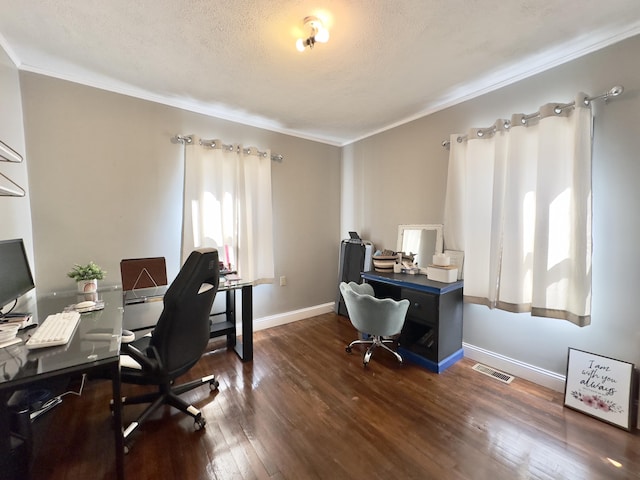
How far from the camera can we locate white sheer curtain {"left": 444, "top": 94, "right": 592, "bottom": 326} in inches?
68.0

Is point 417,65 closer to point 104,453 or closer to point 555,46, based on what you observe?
point 555,46

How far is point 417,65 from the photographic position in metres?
1.96

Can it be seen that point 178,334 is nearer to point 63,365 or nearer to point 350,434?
point 63,365

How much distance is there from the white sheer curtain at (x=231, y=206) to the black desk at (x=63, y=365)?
137 centimetres

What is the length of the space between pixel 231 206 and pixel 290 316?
159 centimetres

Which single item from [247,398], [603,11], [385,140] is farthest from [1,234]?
[603,11]

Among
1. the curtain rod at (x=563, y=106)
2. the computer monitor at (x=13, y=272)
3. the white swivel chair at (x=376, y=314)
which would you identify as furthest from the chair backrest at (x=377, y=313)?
the computer monitor at (x=13, y=272)

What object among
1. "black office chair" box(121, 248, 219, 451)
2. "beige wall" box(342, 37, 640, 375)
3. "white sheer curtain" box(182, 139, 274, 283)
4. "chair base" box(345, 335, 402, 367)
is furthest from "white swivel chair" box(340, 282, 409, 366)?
"black office chair" box(121, 248, 219, 451)

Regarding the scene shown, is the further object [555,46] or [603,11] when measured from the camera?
[555,46]

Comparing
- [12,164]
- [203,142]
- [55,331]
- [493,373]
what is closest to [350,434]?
[493,373]

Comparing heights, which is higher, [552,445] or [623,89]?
[623,89]

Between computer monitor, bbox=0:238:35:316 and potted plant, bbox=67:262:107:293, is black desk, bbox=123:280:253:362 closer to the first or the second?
potted plant, bbox=67:262:107:293

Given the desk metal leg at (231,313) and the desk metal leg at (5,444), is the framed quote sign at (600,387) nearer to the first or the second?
the desk metal leg at (231,313)

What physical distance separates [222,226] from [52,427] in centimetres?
183
